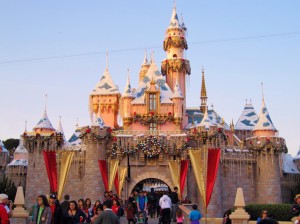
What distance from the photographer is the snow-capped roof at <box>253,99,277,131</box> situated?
40.1m

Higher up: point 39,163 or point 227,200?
point 39,163

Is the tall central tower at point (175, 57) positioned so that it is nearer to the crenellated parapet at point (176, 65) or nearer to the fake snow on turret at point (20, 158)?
the crenellated parapet at point (176, 65)

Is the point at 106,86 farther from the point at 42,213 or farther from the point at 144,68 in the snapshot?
the point at 42,213

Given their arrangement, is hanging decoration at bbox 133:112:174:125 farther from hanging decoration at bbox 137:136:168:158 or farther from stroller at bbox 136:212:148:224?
stroller at bbox 136:212:148:224

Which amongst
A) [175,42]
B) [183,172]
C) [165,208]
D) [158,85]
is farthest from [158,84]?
[165,208]

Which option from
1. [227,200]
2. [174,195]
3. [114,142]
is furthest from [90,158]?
[174,195]

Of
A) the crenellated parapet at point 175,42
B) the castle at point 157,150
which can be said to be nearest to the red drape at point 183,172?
the castle at point 157,150

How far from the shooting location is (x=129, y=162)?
3706 cm

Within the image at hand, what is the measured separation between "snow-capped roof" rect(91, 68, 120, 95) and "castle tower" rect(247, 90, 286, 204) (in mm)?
14634

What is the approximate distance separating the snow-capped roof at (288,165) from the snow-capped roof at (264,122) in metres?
5.48

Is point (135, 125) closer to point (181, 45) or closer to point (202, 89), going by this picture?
point (181, 45)

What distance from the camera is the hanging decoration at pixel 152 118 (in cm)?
4062

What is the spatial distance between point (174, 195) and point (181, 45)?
95.9 ft

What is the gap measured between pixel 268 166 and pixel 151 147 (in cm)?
1014
